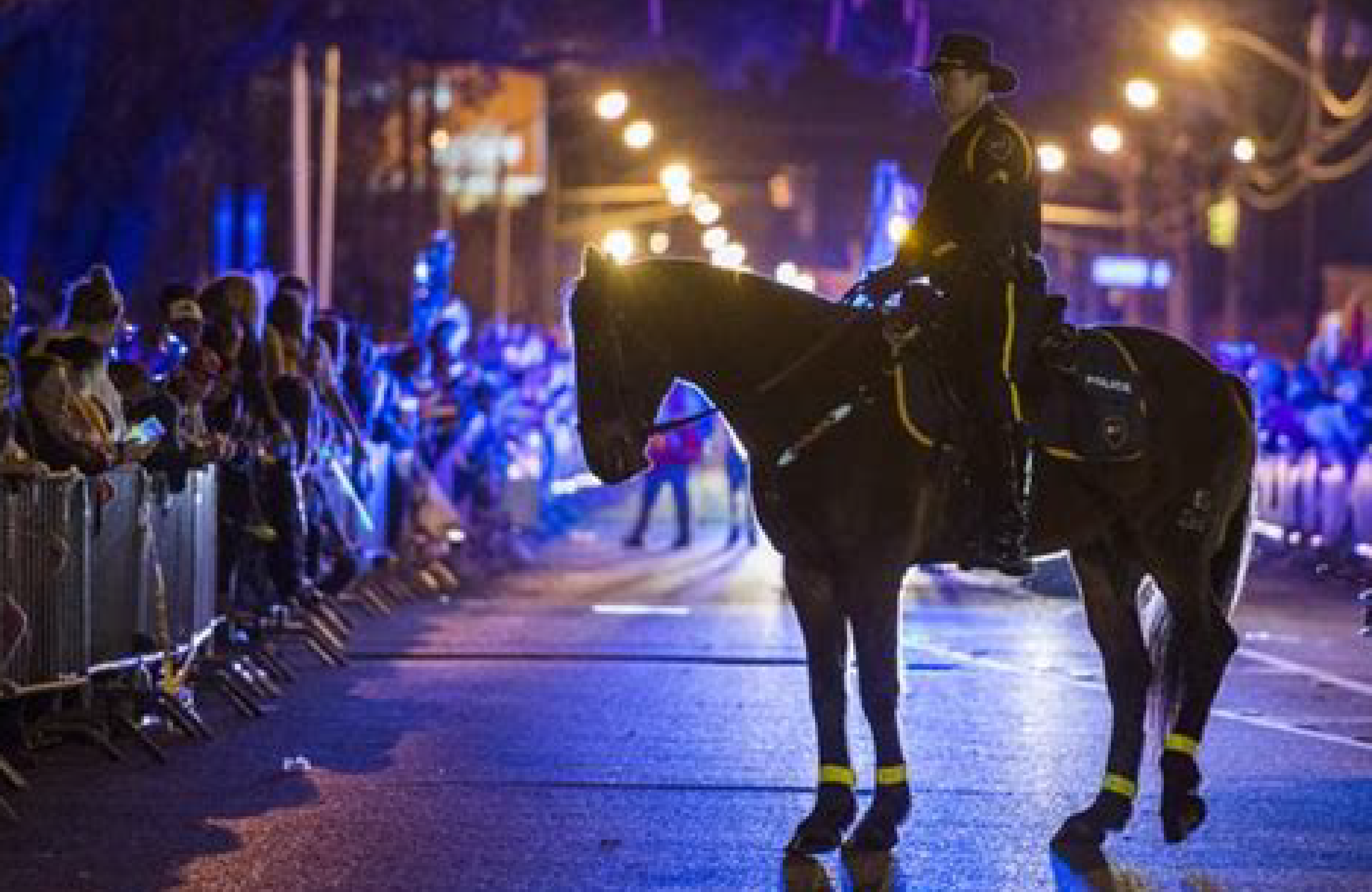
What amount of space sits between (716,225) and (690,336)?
106m

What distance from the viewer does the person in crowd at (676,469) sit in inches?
1109

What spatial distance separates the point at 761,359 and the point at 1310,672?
7.49 meters

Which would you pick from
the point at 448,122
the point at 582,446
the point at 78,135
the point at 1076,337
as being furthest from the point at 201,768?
the point at 448,122

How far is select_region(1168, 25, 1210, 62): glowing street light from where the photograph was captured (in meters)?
32.6

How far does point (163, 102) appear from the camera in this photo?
3322cm

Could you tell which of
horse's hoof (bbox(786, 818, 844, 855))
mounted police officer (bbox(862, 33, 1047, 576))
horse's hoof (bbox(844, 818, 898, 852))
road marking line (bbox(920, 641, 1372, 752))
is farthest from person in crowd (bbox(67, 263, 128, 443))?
road marking line (bbox(920, 641, 1372, 752))

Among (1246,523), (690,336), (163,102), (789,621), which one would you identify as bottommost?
(789,621)

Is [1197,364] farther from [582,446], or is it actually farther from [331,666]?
[331,666]

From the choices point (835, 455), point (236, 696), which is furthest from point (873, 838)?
point (236, 696)

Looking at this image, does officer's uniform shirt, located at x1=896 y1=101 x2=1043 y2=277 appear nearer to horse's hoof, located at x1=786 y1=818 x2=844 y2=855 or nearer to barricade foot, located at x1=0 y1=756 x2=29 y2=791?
horse's hoof, located at x1=786 y1=818 x2=844 y2=855

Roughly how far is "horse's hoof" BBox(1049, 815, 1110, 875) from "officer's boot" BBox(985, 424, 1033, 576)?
1024mm

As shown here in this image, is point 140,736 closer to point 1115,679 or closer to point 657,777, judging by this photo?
point 657,777

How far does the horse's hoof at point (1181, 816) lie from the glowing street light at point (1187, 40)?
23567mm

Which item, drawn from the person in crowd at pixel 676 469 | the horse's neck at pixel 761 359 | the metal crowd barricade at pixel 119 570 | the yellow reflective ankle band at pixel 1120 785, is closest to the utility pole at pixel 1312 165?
the person in crowd at pixel 676 469
